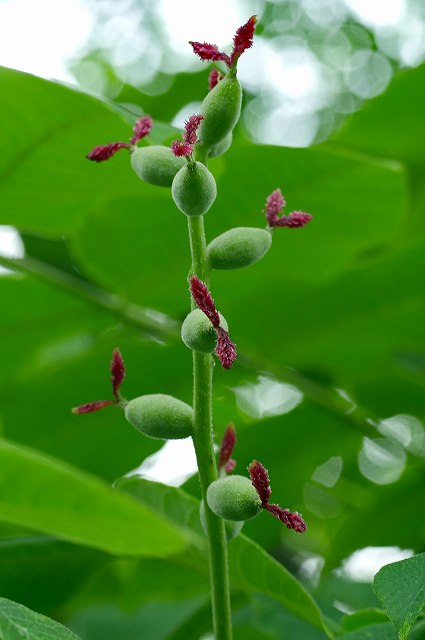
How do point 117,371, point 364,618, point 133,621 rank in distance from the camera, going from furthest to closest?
1. point 133,621
2. point 364,618
3. point 117,371

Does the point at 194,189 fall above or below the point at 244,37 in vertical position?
below

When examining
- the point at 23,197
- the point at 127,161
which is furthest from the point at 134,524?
the point at 23,197

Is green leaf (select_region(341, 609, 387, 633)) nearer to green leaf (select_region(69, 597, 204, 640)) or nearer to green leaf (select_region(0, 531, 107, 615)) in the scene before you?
green leaf (select_region(0, 531, 107, 615))

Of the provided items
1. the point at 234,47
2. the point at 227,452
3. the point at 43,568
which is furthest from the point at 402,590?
the point at 43,568

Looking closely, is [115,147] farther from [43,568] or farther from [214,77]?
[43,568]

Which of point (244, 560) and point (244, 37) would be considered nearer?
point (244, 37)
